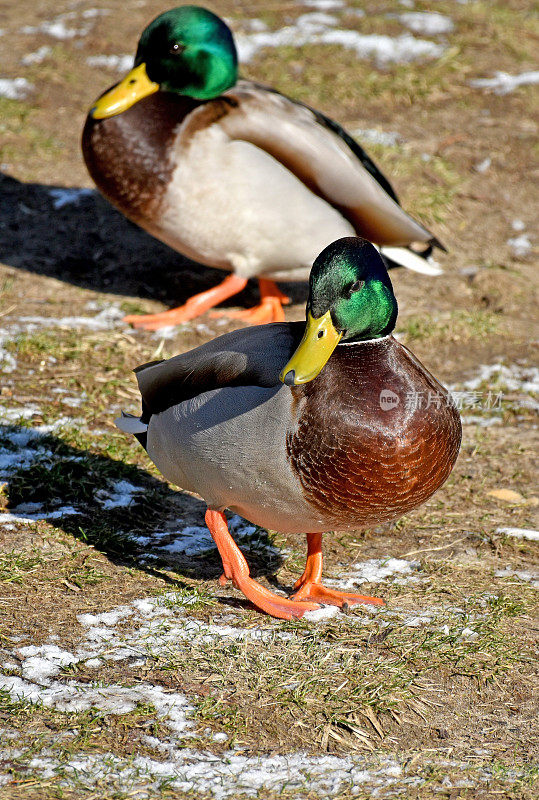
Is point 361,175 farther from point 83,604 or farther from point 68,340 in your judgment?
point 83,604

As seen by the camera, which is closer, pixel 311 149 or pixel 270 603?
pixel 270 603

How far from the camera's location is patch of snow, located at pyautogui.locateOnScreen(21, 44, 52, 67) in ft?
26.6

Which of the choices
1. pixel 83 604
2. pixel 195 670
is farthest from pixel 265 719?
pixel 83 604

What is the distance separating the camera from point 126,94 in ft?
17.3

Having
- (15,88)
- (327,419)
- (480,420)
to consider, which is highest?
(327,419)

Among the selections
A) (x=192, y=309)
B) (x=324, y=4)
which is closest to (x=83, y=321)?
(x=192, y=309)

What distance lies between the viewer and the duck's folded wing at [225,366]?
309 centimetres

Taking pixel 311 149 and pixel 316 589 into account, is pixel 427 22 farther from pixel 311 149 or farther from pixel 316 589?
pixel 316 589

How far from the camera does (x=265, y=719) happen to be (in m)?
2.70

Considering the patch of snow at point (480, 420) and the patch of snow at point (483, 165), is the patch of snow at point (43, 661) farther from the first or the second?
the patch of snow at point (483, 165)

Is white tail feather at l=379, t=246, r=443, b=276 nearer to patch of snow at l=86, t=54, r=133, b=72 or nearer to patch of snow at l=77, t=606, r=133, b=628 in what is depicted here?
patch of snow at l=77, t=606, r=133, b=628

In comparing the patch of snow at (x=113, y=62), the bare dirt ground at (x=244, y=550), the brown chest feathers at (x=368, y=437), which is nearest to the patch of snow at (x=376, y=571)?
the bare dirt ground at (x=244, y=550)

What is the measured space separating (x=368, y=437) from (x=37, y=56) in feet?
21.0

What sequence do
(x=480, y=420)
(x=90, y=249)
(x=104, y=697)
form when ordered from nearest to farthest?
(x=104, y=697) < (x=480, y=420) < (x=90, y=249)
